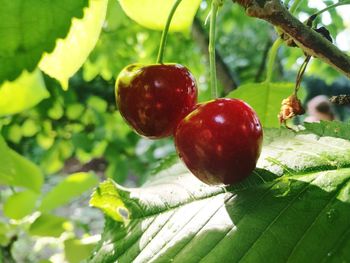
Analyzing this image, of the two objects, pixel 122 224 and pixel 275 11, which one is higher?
pixel 275 11

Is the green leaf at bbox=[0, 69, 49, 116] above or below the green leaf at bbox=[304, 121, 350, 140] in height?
below

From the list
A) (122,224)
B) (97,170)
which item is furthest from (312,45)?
(97,170)

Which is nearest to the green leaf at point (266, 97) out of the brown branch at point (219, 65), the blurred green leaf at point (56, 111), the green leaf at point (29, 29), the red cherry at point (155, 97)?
the red cherry at point (155, 97)

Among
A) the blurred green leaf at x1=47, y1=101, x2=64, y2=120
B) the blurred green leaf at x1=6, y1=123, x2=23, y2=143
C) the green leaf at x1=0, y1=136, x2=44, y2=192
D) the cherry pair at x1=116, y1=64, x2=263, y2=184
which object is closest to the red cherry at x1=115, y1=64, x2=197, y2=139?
the cherry pair at x1=116, y1=64, x2=263, y2=184

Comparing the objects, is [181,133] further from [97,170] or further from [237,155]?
[97,170]

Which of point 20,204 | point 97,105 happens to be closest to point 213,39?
point 20,204

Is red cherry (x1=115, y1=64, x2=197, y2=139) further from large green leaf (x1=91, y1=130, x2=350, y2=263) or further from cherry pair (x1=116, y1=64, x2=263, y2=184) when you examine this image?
large green leaf (x1=91, y1=130, x2=350, y2=263)

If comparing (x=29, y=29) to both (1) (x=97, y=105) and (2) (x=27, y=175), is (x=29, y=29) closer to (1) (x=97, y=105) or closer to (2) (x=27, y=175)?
(2) (x=27, y=175)
